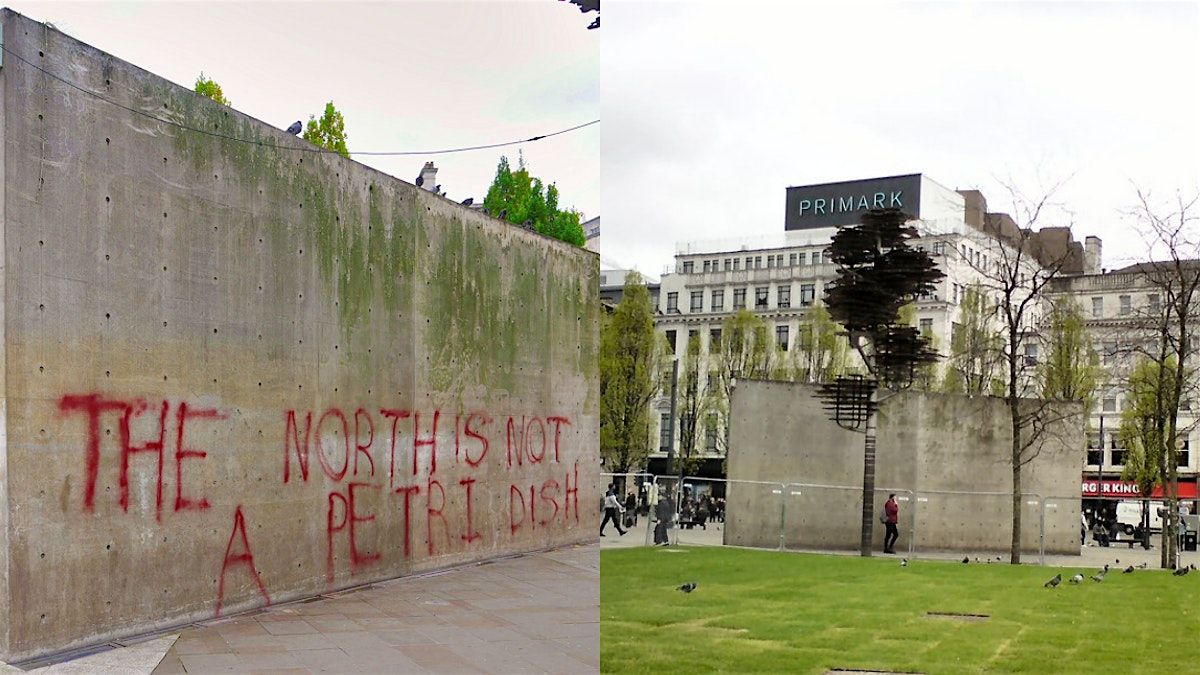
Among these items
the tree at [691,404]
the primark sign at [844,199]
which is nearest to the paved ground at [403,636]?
the tree at [691,404]

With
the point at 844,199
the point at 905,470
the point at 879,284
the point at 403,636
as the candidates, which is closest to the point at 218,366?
the point at 403,636

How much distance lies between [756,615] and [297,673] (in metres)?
6.81

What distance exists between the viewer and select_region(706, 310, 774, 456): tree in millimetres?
51656

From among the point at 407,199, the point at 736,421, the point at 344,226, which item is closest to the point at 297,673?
the point at 344,226

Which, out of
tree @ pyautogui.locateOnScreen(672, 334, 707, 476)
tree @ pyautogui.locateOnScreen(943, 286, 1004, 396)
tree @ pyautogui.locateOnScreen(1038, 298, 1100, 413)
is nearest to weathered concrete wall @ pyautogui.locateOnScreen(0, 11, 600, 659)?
tree @ pyautogui.locateOnScreen(1038, 298, 1100, 413)

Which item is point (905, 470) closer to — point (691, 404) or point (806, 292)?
point (691, 404)

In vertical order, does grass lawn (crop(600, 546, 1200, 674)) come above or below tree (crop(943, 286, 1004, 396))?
below

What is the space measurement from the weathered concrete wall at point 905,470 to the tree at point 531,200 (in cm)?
2574

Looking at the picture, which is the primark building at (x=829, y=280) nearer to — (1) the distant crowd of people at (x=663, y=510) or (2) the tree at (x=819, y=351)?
(2) the tree at (x=819, y=351)

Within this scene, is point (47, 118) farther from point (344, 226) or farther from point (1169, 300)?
point (1169, 300)

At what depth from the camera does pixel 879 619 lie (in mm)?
14281

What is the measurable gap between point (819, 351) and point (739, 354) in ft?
11.6

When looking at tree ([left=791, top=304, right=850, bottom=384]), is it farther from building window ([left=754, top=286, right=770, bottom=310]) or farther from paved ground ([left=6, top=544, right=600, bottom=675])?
paved ground ([left=6, top=544, right=600, bottom=675])

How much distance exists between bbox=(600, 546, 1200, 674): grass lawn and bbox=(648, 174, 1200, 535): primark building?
→ 35.3 meters
